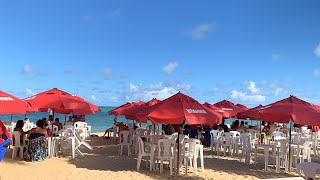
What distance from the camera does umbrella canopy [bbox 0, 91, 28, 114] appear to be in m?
7.15

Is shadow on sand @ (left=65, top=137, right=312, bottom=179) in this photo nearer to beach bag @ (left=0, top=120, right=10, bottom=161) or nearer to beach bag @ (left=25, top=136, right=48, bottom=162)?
beach bag @ (left=25, top=136, right=48, bottom=162)

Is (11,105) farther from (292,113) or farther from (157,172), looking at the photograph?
(292,113)

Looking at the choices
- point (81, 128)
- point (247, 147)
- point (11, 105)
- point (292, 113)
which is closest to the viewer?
point (11, 105)

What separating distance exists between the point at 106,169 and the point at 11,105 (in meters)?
3.10

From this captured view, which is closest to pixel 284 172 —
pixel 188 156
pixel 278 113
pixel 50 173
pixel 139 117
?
pixel 278 113

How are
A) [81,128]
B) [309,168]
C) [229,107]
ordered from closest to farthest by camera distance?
[309,168], [229,107], [81,128]

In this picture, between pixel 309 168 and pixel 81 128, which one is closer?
pixel 309 168

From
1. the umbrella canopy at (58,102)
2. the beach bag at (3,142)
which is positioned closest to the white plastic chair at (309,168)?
the beach bag at (3,142)

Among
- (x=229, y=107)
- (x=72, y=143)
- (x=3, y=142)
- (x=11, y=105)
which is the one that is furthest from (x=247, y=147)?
(x=3, y=142)

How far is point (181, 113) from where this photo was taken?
779cm

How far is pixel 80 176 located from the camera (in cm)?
809

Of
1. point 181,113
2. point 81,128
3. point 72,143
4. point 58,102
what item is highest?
point 58,102

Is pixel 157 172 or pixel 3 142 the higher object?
pixel 3 142

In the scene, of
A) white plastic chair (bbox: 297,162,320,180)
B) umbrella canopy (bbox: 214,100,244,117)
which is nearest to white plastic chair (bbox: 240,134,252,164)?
umbrella canopy (bbox: 214,100,244,117)
